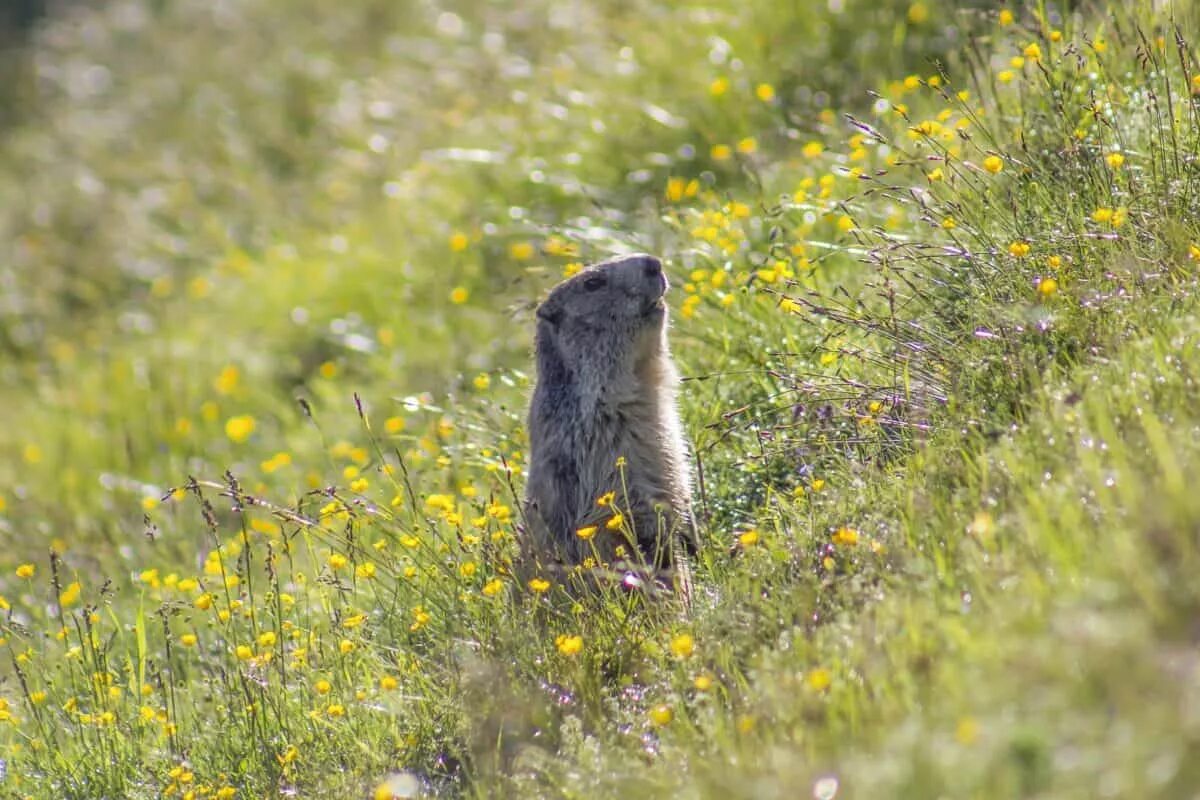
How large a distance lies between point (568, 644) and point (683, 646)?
489mm

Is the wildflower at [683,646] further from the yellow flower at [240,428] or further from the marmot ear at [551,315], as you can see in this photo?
the yellow flower at [240,428]

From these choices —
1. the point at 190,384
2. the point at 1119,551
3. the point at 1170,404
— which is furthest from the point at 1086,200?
A: the point at 190,384

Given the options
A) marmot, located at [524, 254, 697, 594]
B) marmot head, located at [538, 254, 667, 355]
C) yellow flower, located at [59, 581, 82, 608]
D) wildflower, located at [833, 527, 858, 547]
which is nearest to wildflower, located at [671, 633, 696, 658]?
marmot, located at [524, 254, 697, 594]

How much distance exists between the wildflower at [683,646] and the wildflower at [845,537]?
541 mm

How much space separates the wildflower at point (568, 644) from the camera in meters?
4.25

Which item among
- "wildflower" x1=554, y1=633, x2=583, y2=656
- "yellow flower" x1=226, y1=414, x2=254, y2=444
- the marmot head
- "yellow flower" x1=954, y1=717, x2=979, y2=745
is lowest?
"yellow flower" x1=226, y1=414, x2=254, y2=444

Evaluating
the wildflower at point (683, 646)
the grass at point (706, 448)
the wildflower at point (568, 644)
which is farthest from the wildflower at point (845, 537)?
the wildflower at point (568, 644)

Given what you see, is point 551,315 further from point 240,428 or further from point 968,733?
point 968,733

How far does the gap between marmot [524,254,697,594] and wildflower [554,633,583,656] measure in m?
0.30

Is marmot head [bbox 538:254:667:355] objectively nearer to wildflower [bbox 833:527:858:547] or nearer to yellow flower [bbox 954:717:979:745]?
wildflower [bbox 833:527:858:547]

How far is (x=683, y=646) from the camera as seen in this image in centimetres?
390

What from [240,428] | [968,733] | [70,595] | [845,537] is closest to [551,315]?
[845,537]

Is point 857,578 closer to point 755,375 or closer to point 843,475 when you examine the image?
point 843,475

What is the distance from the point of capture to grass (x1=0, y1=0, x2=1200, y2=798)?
3.41 m
